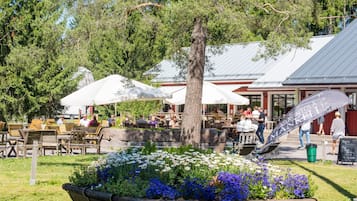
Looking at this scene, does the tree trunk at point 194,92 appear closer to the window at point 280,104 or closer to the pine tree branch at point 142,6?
the pine tree branch at point 142,6

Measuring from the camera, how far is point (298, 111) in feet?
47.3

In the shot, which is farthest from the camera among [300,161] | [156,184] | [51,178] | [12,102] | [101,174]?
[12,102]

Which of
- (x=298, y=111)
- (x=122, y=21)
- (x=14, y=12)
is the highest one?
(x=14, y=12)

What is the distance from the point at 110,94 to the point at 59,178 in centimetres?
1111

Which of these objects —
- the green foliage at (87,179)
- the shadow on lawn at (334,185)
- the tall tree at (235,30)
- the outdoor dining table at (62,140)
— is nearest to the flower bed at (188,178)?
the green foliage at (87,179)

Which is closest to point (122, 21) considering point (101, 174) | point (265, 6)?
point (265, 6)

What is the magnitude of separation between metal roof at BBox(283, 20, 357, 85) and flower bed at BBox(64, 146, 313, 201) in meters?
21.8

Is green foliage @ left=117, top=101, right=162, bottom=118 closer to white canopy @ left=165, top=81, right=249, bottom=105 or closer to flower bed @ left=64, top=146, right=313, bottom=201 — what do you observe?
white canopy @ left=165, top=81, right=249, bottom=105

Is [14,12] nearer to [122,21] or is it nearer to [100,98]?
[100,98]

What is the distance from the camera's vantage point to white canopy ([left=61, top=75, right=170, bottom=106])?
2491cm

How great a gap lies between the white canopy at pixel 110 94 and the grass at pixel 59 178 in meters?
5.44

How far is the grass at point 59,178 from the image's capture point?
11804mm

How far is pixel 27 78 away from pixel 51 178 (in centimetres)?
2462

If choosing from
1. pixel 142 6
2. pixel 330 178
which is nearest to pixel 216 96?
pixel 142 6
